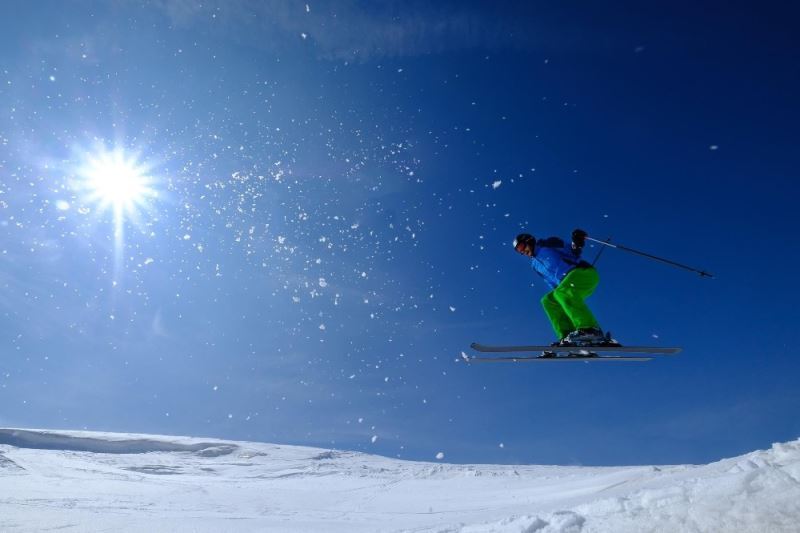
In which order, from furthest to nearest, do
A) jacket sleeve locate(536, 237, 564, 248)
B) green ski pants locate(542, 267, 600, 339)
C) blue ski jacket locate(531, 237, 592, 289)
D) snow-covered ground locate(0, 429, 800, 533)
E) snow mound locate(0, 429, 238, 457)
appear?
1. snow mound locate(0, 429, 238, 457)
2. jacket sleeve locate(536, 237, 564, 248)
3. blue ski jacket locate(531, 237, 592, 289)
4. green ski pants locate(542, 267, 600, 339)
5. snow-covered ground locate(0, 429, 800, 533)

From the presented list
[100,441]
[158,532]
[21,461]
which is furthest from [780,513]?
[100,441]

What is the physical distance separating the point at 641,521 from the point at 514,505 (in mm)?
5128

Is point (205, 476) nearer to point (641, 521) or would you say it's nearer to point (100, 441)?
point (100, 441)

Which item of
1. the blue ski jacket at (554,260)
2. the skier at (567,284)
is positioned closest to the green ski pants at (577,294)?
the skier at (567,284)

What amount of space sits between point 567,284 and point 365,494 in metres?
6.56

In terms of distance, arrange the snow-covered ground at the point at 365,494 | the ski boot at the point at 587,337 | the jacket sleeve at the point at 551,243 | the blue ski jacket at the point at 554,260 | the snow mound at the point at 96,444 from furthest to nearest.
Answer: the snow mound at the point at 96,444, the jacket sleeve at the point at 551,243, the blue ski jacket at the point at 554,260, the ski boot at the point at 587,337, the snow-covered ground at the point at 365,494

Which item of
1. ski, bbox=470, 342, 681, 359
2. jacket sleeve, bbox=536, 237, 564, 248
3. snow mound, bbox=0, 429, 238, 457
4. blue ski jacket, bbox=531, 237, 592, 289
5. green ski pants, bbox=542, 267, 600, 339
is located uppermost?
jacket sleeve, bbox=536, 237, 564, 248

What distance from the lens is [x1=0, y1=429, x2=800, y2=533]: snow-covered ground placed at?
280 cm

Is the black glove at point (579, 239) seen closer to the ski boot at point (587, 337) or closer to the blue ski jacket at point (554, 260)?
the blue ski jacket at point (554, 260)

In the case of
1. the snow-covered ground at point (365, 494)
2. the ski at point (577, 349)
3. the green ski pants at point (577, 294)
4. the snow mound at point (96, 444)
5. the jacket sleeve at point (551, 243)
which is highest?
the jacket sleeve at point (551, 243)

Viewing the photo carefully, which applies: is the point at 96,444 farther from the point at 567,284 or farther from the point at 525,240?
the point at 567,284

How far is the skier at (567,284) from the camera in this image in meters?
7.46

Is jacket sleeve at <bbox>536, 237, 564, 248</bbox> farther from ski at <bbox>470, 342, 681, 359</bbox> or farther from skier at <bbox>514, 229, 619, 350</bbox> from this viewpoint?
ski at <bbox>470, 342, 681, 359</bbox>

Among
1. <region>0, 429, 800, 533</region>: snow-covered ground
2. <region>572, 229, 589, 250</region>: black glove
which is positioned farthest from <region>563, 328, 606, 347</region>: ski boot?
<region>0, 429, 800, 533</region>: snow-covered ground
